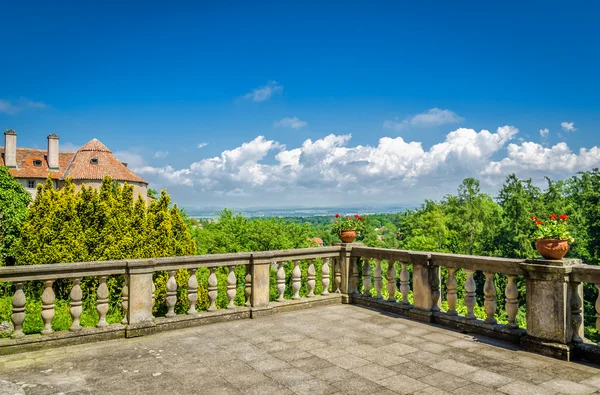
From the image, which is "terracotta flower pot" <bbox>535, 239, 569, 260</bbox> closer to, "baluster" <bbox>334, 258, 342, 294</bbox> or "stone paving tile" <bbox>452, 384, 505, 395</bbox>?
"stone paving tile" <bbox>452, 384, 505, 395</bbox>

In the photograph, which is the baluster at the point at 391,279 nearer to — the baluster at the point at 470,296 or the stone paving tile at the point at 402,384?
the baluster at the point at 470,296

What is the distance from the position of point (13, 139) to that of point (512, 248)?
4984 cm

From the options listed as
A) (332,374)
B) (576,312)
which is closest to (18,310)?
(332,374)

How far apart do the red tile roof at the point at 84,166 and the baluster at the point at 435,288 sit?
135 ft

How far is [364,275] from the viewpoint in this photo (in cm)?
859

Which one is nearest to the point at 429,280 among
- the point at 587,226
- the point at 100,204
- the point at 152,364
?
the point at 152,364

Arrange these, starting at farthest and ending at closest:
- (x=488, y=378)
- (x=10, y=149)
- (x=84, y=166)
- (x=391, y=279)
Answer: (x=10, y=149) < (x=84, y=166) < (x=391, y=279) < (x=488, y=378)

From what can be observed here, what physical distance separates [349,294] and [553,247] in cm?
417

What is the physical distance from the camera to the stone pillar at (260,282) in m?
7.69

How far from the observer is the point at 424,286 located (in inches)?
285

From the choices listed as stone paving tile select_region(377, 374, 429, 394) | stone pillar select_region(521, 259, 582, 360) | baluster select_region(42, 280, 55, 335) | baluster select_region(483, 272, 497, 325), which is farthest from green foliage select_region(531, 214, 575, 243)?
baluster select_region(42, 280, 55, 335)

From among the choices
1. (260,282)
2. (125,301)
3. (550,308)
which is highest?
(550,308)

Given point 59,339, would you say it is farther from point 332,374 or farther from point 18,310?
point 332,374

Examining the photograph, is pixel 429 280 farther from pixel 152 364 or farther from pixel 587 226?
pixel 587 226
